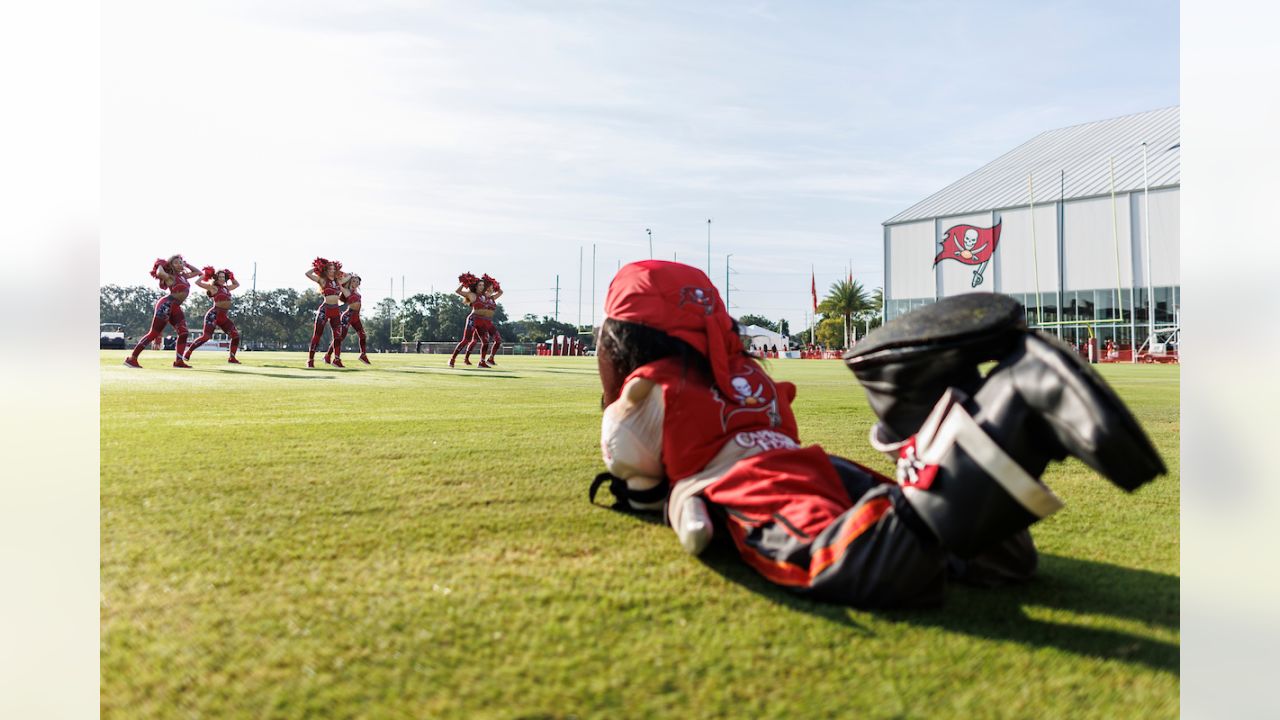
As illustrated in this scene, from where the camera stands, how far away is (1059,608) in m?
1.73

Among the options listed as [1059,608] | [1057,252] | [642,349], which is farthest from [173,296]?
[1057,252]

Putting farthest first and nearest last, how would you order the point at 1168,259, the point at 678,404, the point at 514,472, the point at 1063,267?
the point at 1063,267
the point at 1168,259
the point at 514,472
the point at 678,404

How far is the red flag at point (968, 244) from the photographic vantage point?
35781 millimetres

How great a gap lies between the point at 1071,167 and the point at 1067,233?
4.82 meters

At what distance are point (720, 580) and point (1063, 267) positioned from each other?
36.8 meters

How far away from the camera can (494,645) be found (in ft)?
4.75

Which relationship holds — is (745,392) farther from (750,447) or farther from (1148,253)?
(1148,253)

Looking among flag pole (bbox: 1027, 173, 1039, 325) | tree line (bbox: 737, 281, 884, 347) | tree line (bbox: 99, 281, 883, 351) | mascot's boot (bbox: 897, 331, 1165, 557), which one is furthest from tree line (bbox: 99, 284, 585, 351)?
mascot's boot (bbox: 897, 331, 1165, 557)

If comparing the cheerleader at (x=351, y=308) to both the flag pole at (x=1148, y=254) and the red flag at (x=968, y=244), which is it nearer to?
the flag pole at (x=1148, y=254)

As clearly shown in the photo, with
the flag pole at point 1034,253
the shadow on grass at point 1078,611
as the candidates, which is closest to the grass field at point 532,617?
the shadow on grass at point 1078,611

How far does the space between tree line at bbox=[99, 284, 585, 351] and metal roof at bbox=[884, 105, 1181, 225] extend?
29944 millimetres

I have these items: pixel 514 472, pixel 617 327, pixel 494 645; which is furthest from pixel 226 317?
pixel 494 645

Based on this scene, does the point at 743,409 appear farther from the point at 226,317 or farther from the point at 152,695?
the point at 226,317

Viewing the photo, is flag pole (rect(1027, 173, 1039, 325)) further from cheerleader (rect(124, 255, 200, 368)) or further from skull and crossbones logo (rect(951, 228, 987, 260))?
cheerleader (rect(124, 255, 200, 368))
